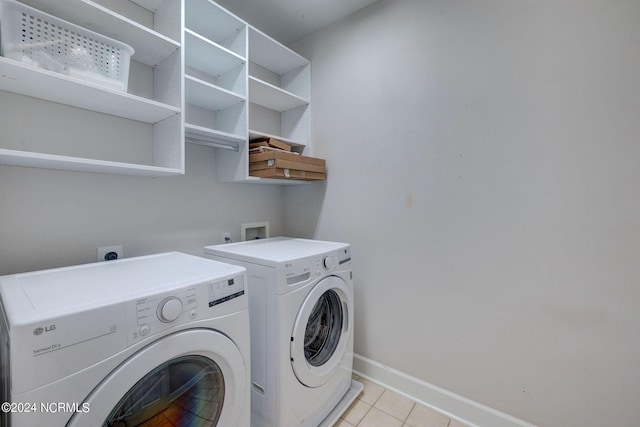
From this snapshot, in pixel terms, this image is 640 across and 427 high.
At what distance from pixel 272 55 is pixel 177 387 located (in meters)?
2.07

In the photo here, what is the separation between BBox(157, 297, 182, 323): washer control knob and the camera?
785mm

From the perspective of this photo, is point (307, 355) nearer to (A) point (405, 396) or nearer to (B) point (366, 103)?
(A) point (405, 396)

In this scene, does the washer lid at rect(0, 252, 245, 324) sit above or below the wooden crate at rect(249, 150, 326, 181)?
below

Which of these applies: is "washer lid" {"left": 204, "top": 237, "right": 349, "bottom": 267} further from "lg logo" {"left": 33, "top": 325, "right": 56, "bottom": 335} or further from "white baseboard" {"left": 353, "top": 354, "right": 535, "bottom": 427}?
"white baseboard" {"left": 353, "top": 354, "right": 535, "bottom": 427}

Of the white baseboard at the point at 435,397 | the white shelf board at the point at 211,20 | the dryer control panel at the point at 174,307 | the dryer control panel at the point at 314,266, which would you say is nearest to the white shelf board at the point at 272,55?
the white shelf board at the point at 211,20

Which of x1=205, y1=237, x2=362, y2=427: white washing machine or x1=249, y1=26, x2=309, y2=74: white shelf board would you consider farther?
x1=249, y1=26, x2=309, y2=74: white shelf board

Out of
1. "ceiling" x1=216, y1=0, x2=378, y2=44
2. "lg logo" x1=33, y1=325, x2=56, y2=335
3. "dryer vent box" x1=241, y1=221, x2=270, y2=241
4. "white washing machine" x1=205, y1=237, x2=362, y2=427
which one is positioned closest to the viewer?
"lg logo" x1=33, y1=325, x2=56, y2=335

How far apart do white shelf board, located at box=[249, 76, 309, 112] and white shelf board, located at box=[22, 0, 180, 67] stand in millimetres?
520

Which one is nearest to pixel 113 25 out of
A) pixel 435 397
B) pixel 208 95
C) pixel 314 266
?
pixel 208 95

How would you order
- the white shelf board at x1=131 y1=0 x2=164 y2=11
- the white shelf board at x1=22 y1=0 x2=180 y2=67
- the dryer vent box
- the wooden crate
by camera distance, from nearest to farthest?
the white shelf board at x1=22 y1=0 x2=180 y2=67 → the white shelf board at x1=131 y1=0 x2=164 y2=11 → the wooden crate → the dryer vent box

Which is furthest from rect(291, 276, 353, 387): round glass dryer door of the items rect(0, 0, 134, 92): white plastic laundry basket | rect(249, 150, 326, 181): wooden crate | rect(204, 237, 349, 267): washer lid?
rect(0, 0, 134, 92): white plastic laundry basket

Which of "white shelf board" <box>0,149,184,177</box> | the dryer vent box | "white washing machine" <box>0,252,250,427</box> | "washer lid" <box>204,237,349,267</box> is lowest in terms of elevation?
"white washing machine" <box>0,252,250,427</box>

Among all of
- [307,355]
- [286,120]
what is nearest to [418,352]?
[307,355]

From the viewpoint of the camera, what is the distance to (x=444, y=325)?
5.17ft
